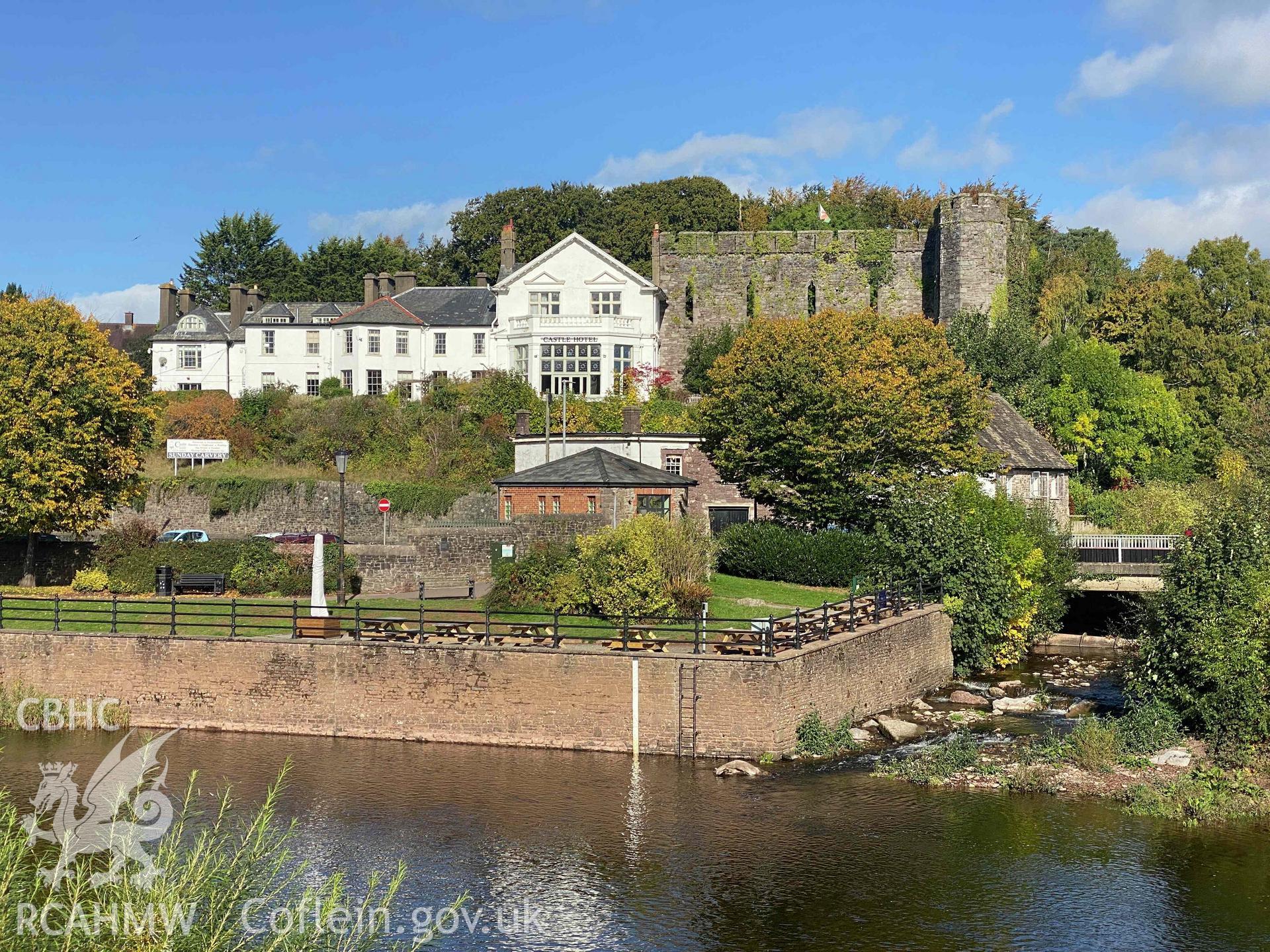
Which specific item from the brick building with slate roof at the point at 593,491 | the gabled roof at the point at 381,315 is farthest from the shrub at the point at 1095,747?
the gabled roof at the point at 381,315

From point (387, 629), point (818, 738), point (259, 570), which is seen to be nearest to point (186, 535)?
point (259, 570)

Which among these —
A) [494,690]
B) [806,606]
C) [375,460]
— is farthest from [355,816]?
[375,460]

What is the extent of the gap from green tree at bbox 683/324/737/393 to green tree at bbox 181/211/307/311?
3546 centimetres

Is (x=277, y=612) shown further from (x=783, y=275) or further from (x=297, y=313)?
(x=783, y=275)

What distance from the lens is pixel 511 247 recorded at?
243 ft

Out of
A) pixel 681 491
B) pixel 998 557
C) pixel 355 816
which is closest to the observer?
pixel 355 816

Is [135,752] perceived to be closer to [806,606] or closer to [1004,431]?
[806,606]

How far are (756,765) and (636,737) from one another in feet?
8.24

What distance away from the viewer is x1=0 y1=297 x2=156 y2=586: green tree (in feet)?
129

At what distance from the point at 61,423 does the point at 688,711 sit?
24.6 meters

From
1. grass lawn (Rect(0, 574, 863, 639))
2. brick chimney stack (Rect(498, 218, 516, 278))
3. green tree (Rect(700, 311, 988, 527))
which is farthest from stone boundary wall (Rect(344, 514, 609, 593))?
brick chimney stack (Rect(498, 218, 516, 278))

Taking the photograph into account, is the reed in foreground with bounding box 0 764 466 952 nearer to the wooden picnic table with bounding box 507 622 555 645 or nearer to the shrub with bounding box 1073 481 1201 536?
the wooden picnic table with bounding box 507 622 555 645

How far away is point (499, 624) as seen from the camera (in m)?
27.7

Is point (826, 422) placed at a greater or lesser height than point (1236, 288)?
lesser
